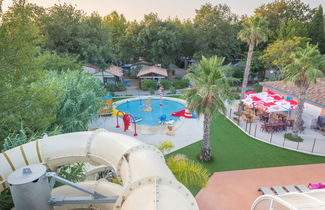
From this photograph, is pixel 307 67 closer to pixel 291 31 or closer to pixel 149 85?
pixel 149 85

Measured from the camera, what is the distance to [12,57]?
21.5 feet

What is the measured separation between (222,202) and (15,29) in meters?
12.3

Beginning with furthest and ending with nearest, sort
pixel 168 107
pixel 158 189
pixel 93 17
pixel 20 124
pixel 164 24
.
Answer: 1. pixel 164 24
2. pixel 93 17
3. pixel 168 107
4. pixel 20 124
5. pixel 158 189

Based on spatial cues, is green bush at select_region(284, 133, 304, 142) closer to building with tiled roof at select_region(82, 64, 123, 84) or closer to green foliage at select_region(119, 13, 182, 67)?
building with tiled roof at select_region(82, 64, 123, 84)

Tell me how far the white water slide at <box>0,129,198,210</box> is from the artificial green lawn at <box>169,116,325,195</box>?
9.57 m

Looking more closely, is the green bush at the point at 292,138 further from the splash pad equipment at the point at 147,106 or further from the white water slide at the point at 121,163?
the white water slide at the point at 121,163

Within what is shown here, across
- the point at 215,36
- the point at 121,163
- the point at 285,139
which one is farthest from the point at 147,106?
the point at 121,163

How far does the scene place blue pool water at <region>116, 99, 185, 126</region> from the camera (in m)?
26.2

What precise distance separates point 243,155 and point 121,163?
46.6ft

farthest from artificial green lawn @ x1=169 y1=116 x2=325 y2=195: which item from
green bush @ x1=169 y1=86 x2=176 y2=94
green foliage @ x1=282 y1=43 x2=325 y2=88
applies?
green bush @ x1=169 y1=86 x2=176 y2=94

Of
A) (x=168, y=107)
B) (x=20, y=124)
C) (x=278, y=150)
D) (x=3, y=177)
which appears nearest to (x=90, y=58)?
(x=168, y=107)

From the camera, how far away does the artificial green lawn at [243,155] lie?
15219mm

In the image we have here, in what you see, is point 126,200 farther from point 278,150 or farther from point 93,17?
point 93,17

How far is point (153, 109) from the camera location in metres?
29.1
